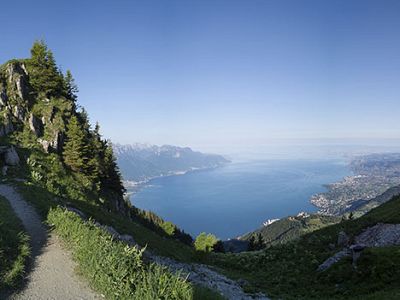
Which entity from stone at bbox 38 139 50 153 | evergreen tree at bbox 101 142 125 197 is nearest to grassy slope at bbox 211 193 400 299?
evergreen tree at bbox 101 142 125 197

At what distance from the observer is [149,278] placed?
11.4 metres

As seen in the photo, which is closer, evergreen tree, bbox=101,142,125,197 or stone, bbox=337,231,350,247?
stone, bbox=337,231,350,247

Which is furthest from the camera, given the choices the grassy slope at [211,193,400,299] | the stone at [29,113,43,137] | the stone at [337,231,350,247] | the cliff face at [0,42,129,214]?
the stone at [29,113,43,137]

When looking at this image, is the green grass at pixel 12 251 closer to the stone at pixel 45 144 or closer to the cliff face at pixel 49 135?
the cliff face at pixel 49 135

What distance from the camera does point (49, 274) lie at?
14.8 m

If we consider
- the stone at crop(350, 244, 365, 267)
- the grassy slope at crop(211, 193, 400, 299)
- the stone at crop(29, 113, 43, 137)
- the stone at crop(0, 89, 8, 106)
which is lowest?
the grassy slope at crop(211, 193, 400, 299)

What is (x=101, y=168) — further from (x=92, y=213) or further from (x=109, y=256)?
(x=109, y=256)

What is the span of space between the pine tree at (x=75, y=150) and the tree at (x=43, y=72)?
15.8 meters

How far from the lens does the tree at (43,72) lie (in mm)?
67438

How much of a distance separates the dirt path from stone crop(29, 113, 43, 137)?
4214cm

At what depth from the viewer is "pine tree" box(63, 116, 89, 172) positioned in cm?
5606

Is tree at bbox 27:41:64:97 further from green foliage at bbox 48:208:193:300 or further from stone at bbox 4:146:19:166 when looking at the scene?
green foliage at bbox 48:208:193:300

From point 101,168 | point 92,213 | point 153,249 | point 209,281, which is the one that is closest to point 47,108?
point 101,168

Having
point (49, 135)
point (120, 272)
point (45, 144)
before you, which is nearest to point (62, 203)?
point (120, 272)
